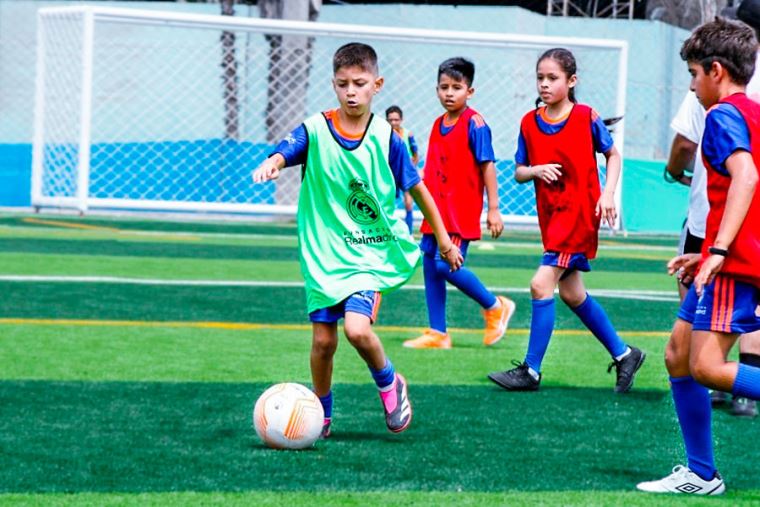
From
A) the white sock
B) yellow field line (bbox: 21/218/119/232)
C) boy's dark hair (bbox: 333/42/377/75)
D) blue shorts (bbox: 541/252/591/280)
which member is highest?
boy's dark hair (bbox: 333/42/377/75)

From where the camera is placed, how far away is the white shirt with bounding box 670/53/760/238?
565 cm

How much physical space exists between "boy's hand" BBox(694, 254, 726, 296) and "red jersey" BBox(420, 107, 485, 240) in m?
4.33

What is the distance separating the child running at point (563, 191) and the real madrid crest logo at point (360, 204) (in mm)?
1659

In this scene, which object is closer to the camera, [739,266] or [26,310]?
[739,266]

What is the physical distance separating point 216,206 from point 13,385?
978cm

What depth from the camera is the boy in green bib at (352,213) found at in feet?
18.9

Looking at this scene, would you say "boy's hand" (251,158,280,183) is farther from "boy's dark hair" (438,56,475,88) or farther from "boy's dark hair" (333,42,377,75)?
"boy's dark hair" (438,56,475,88)

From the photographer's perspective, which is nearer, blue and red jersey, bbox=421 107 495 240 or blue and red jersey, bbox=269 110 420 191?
blue and red jersey, bbox=269 110 420 191

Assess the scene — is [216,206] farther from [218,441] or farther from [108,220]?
[218,441]

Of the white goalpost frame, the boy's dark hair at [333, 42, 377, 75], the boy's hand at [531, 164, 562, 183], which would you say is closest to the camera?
the boy's dark hair at [333, 42, 377, 75]

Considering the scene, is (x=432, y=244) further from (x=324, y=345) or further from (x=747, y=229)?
(x=747, y=229)

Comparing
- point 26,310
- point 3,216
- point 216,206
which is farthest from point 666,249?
point 26,310

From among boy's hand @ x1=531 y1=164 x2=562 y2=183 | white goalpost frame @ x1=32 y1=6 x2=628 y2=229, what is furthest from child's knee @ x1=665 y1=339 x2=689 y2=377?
white goalpost frame @ x1=32 y1=6 x2=628 y2=229

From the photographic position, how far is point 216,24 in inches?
633
